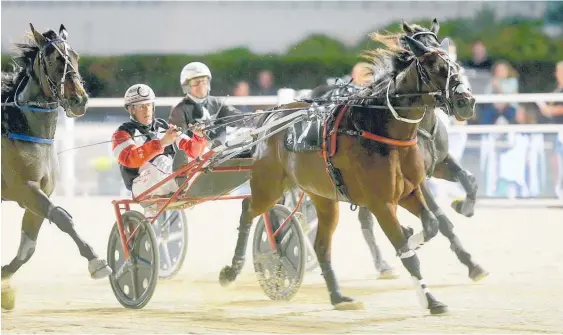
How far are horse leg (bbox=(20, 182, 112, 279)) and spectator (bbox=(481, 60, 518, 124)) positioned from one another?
268 inches

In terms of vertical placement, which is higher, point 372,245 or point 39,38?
point 39,38

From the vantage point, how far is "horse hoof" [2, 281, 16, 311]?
6.51 m

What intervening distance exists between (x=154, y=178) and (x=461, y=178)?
2.05 m

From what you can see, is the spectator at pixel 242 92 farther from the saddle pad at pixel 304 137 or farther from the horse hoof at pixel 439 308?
the horse hoof at pixel 439 308

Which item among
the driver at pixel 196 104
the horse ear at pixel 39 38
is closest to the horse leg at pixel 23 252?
the horse ear at pixel 39 38

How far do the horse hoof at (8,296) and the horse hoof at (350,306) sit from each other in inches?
71.4

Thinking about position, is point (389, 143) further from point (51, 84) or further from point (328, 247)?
point (51, 84)

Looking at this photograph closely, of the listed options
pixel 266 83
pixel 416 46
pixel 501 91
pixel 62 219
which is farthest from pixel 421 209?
pixel 266 83

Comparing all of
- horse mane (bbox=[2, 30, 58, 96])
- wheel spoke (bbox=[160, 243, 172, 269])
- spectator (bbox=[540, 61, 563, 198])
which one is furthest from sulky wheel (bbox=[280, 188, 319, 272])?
spectator (bbox=[540, 61, 563, 198])

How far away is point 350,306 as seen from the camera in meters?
6.39

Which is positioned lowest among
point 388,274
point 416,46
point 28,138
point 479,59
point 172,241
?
point 388,274

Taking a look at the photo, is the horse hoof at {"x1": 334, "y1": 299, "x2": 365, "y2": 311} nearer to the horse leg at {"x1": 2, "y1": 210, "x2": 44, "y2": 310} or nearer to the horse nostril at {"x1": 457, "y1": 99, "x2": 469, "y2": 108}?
the horse nostril at {"x1": 457, "y1": 99, "x2": 469, "y2": 108}

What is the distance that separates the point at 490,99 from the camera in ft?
38.9

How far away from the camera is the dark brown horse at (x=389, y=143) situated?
19.2 ft
